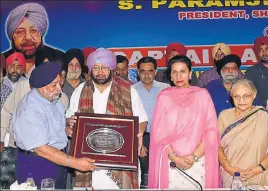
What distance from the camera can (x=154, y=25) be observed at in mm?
6461

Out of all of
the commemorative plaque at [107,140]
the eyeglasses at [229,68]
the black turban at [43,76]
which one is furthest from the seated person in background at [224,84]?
the black turban at [43,76]

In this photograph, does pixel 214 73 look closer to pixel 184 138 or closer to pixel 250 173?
pixel 184 138

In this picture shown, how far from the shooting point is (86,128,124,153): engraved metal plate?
3.85 metres

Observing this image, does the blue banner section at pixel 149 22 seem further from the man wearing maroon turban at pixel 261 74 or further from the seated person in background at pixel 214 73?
the seated person in background at pixel 214 73

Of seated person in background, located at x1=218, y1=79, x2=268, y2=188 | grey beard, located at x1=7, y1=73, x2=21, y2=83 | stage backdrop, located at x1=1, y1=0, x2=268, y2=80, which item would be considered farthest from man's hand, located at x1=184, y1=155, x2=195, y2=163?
stage backdrop, located at x1=1, y1=0, x2=268, y2=80

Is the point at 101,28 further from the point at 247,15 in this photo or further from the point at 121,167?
the point at 121,167

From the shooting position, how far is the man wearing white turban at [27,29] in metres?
6.40

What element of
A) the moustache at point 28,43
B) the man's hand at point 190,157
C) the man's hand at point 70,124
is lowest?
the man's hand at point 190,157

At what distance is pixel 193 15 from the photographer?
21.1 feet

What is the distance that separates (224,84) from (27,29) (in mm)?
2808

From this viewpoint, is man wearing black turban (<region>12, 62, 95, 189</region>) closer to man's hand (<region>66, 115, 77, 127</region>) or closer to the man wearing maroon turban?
man's hand (<region>66, 115, 77, 127</region>)

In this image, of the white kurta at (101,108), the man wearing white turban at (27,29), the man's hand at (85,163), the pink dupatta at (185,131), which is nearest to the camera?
the man's hand at (85,163)

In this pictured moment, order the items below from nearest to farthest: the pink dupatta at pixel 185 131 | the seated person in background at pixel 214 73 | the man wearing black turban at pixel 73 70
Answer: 1. the pink dupatta at pixel 185 131
2. the man wearing black turban at pixel 73 70
3. the seated person in background at pixel 214 73

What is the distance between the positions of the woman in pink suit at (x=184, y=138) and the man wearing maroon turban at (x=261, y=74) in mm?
1445
